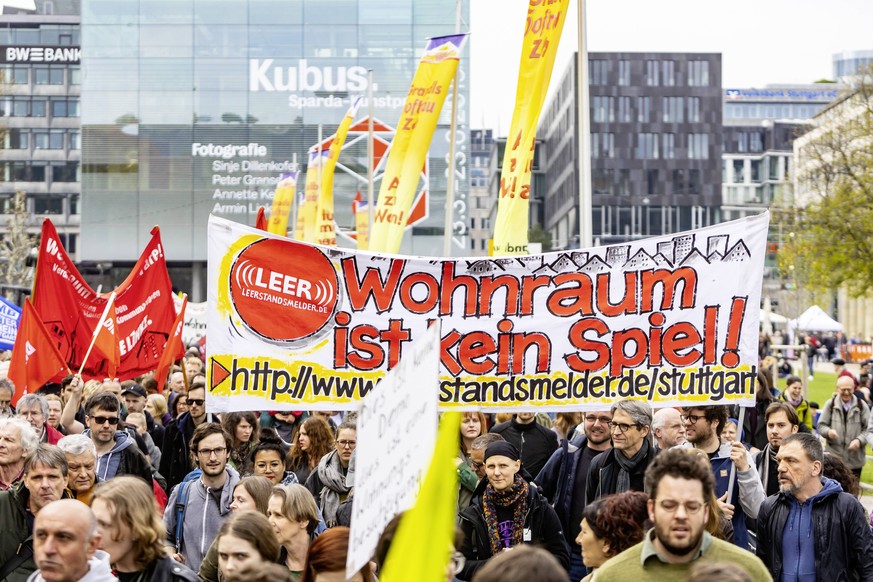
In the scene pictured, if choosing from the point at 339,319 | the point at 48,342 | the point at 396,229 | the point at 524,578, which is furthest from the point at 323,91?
the point at 524,578

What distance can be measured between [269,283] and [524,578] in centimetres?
481

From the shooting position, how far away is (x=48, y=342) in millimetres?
11523

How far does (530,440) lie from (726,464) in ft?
8.86

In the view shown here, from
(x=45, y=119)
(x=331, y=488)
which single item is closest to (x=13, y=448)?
(x=331, y=488)

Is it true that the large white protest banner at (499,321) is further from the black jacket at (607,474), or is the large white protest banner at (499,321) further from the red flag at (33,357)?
the red flag at (33,357)

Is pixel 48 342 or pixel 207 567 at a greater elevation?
pixel 48 342

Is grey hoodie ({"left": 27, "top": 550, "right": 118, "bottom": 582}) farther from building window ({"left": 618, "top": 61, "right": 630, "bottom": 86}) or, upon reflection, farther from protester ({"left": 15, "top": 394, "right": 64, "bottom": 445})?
building window ({"left": 618, "top": 61, "right": 630, "bottom": 86})

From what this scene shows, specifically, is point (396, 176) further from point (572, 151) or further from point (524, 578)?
point (572, 151)

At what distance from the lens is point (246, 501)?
648 centimetres

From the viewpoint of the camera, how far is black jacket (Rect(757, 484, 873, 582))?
21.7 ft

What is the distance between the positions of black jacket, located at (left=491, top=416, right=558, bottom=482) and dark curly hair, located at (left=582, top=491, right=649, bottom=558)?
13.6 ft

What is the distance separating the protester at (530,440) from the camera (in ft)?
32.6

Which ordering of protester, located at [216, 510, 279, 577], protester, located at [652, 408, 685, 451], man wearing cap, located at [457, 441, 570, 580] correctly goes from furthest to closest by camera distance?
protester, located at [652, 408, 685, 451] < man wearing cap, located at [457, 441, 570, 580] < protester, located at [216, 510, 279, 577]

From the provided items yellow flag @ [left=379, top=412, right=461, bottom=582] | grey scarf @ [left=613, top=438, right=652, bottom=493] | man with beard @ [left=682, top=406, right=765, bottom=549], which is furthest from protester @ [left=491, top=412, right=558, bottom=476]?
yellow flag @ [left=379, top=412, right=461, bottom=582]
